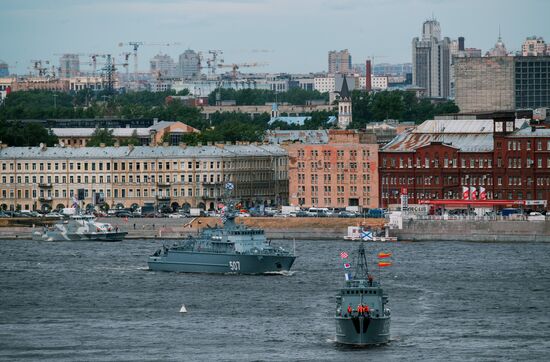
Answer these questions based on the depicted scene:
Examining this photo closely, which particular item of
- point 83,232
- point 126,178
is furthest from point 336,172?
point 83,232

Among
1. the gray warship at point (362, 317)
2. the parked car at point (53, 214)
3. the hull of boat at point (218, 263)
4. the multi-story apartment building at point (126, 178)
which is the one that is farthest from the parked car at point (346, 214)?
the gray warship at point (362, 317)

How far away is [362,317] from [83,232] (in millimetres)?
63504

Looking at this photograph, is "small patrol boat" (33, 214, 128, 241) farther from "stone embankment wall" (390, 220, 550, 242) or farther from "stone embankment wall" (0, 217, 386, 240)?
"stone embankment wall" (390, 220, 550, 242)

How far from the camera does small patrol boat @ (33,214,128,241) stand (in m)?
139

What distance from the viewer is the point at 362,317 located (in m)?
78.3

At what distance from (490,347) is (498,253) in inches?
1685

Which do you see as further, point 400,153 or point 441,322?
point 400,153

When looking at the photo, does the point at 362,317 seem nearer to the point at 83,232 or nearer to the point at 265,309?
the point at 265,309

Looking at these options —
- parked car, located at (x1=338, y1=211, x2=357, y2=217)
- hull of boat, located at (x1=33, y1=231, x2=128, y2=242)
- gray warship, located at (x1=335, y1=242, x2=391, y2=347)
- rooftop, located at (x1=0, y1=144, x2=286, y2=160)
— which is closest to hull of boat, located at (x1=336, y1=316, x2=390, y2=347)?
gray warship, located at (x1=335, y1=242, x2=391, y2=347)

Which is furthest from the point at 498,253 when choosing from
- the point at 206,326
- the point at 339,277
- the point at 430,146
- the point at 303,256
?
the point at 206,326

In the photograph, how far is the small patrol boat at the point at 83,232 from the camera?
13938cm

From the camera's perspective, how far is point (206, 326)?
282 ft

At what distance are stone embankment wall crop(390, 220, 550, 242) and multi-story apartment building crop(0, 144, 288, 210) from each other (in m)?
29.3

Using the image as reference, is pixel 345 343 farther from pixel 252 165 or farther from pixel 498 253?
pixel 252 165
